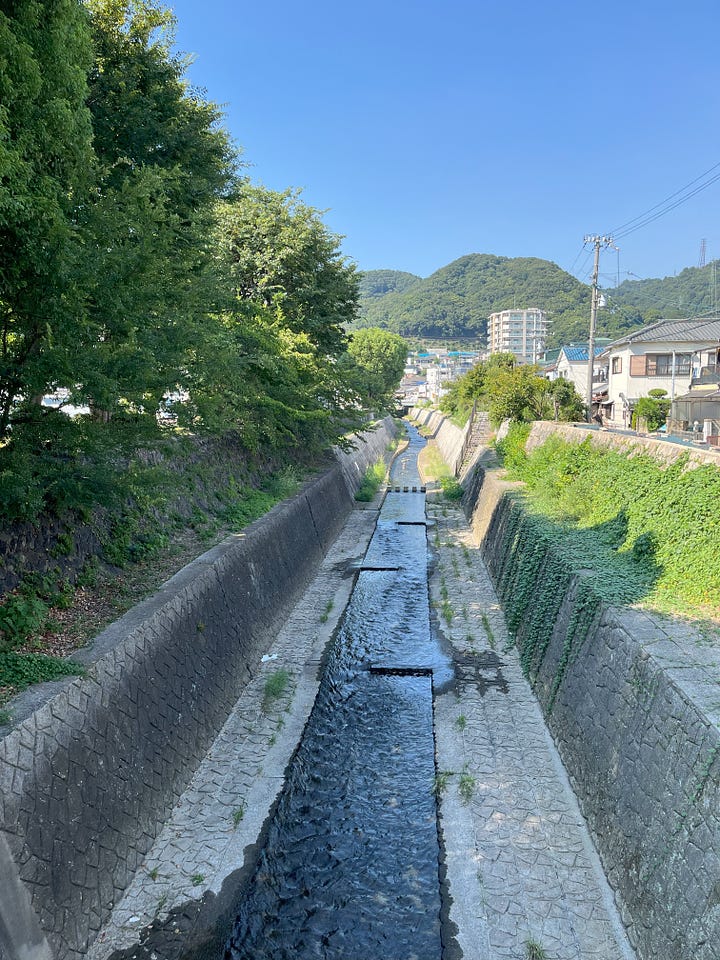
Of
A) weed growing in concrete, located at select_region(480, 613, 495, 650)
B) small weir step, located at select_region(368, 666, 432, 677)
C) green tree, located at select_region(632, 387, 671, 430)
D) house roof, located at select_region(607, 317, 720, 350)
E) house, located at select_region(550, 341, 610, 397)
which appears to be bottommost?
small weir step, located at select_region(368, 666, 432, 677)

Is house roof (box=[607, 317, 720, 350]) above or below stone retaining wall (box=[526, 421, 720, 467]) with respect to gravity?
above

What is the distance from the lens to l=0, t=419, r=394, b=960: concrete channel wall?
480 cm

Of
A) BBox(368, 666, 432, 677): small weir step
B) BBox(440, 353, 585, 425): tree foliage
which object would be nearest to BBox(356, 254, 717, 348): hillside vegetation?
BBox(440, 353, 585, 425): tree foliage

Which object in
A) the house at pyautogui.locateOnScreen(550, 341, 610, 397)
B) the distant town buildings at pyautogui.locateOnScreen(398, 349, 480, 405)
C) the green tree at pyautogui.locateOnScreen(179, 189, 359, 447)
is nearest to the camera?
the green tree at pyautogui.locateOnScreen(179, 189, 359, 447)

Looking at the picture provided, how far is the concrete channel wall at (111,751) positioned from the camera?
4797 millimetres

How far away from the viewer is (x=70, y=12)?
605 cm

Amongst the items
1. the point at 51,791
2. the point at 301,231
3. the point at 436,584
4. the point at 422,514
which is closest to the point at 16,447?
the point at 51,791

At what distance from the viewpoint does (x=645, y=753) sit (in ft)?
19.0

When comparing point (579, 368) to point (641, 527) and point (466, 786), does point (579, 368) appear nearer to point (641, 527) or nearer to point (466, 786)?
point (641, 527)

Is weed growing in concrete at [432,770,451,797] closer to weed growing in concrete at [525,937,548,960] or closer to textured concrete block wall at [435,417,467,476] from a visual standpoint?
weed growing in concrete at [525,937,548,960]

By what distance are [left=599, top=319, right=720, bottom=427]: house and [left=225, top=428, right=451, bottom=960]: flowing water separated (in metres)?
37.1

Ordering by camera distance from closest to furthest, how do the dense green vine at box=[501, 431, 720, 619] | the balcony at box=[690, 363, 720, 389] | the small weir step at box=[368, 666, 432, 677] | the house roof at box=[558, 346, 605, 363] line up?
1. the dense green vine at box=[501, 431, 720, 619]
2. the small weir step at box=[368, 666, 432, 677]
3. the balcony at box=[690, 363, 720, 389]
4. the house roof at box=[558, 346, 605, 363]

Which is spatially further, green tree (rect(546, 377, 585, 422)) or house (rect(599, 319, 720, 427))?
house (rect(599, 319, 720, 427))

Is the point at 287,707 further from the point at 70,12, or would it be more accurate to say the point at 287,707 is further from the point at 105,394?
the point at 70,12
